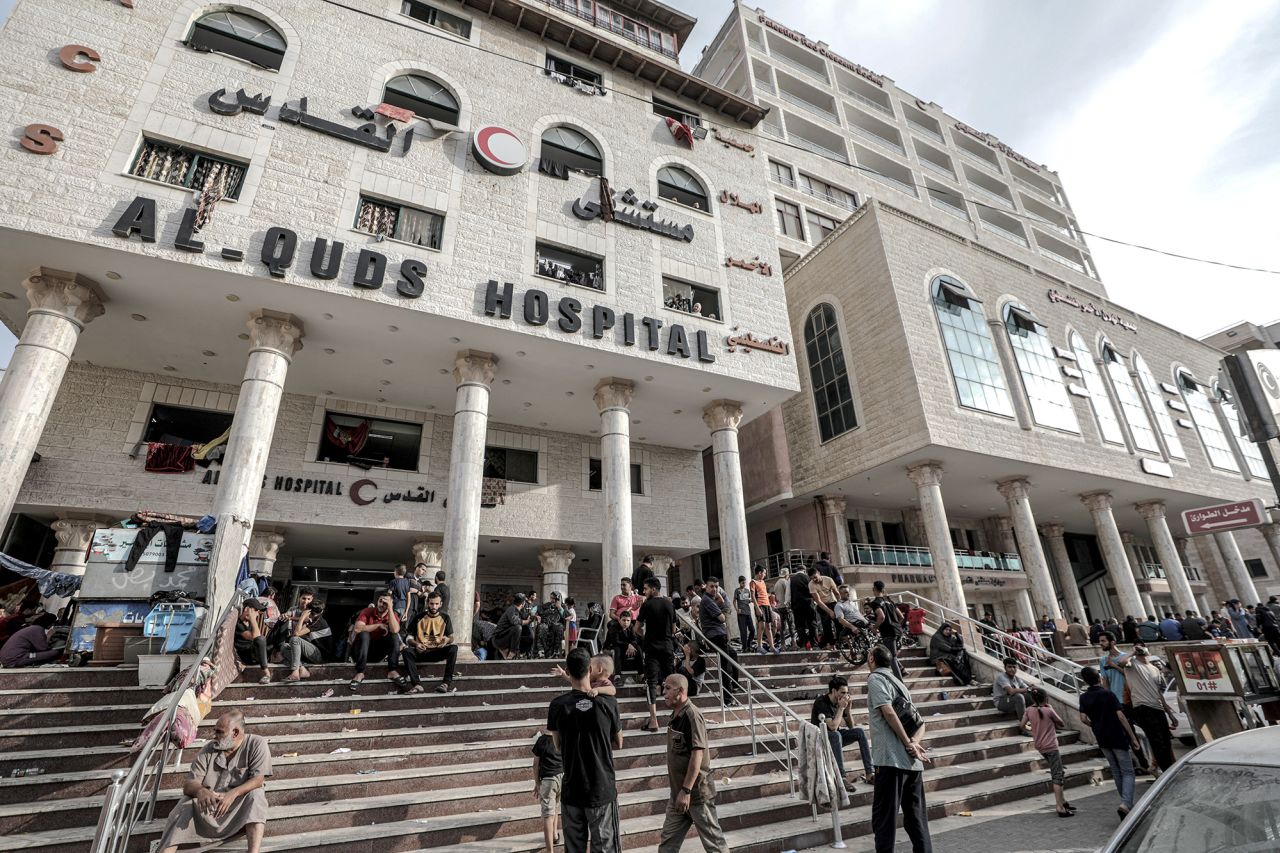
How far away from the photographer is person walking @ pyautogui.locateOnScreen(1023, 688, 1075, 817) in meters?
6.88

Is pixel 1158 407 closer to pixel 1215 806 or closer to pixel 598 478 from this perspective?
pixel 598 478

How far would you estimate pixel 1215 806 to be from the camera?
237 centimetres

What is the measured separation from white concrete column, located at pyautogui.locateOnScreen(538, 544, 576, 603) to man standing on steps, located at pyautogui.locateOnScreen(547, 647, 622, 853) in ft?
47.2

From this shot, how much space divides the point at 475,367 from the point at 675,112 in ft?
40.2

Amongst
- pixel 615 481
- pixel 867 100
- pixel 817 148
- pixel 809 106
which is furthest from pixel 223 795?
pixel 867 100

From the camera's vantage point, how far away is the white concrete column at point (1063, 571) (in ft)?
90.1

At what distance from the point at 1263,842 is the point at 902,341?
20180 millimetres

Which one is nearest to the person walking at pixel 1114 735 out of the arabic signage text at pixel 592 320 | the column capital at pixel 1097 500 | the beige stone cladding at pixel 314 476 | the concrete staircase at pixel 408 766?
the concrete staircase at pixel 408 766

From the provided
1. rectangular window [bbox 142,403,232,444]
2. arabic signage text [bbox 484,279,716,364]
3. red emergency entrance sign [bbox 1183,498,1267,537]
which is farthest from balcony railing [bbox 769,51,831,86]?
red emergency entrance sign [bbox 1183,498,1267,537]

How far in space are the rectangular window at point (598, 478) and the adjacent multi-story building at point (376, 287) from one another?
10 cm

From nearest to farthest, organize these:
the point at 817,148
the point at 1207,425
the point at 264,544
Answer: the point at 264,544, the point at 1207,425, the point at 817,148

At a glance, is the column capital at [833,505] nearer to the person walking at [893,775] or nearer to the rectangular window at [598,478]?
the rectangular window at [598,478]

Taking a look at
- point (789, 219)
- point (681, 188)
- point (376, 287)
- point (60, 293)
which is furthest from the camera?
point (789, 219)

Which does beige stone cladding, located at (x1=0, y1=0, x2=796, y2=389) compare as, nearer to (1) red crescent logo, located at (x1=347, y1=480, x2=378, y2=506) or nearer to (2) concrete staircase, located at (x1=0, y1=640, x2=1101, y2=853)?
(1) red crescent logo, located at (x1=347, y1=480, x2=378, y2=506)
